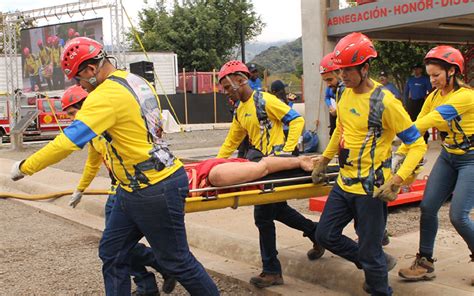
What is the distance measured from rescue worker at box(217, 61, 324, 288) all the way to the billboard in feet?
65.7

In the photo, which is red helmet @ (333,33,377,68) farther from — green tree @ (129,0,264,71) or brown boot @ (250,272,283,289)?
green tree @ (129,0,264,71)

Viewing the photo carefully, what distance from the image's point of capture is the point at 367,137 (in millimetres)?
4375

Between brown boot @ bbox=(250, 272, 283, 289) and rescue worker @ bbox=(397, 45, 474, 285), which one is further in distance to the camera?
brown boot @ bbox=(250, 272, 283, 289)

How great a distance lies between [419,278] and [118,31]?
1710 cm

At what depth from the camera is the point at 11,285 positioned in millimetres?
5957

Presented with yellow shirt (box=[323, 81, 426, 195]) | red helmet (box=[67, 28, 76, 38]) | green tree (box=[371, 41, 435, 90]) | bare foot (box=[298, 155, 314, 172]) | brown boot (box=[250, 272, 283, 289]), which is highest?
A: red helmet (box=[67, 28, 76, 38])

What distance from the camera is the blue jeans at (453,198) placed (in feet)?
15.4

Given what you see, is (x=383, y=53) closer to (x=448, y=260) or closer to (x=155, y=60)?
(x=155, y=60)

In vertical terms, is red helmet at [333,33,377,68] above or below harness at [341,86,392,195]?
above

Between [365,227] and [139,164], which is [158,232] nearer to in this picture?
[139,164]

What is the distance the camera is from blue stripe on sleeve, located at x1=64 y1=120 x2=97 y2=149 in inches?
146

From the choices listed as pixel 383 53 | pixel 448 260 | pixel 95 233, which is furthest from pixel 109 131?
pixel 383 53

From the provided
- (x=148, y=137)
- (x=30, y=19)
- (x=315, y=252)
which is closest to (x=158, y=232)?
(x=148, y=137)

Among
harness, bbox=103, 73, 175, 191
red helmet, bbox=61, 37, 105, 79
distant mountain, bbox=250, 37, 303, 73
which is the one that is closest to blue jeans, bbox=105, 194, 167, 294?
harness, bbox=103, 73, 175, 191
